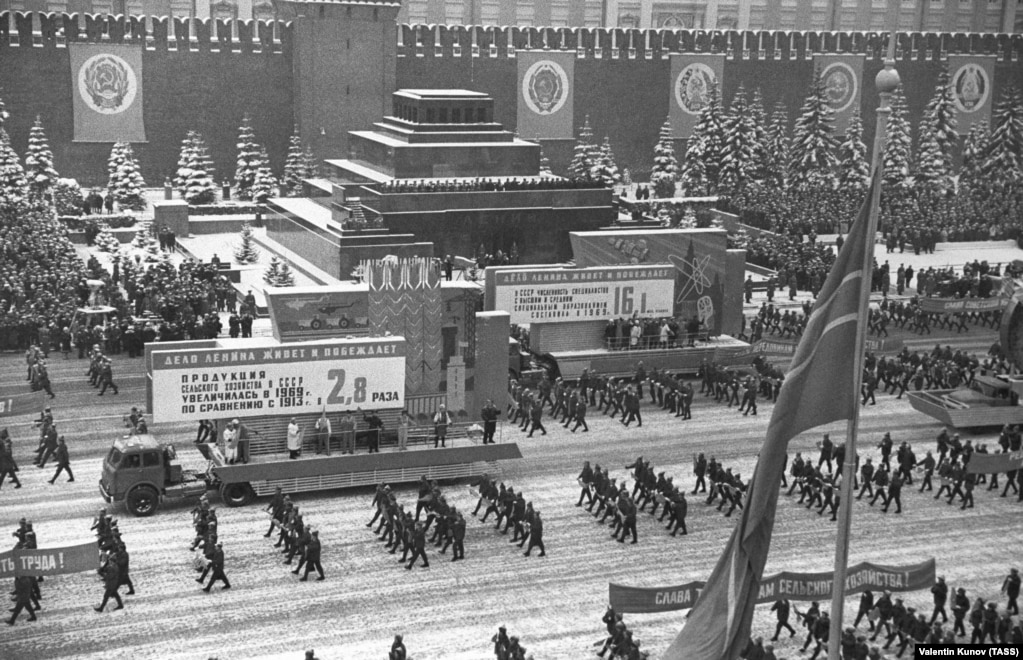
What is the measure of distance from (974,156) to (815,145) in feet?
33.4

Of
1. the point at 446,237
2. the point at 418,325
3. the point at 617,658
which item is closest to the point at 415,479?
the point at 418,325

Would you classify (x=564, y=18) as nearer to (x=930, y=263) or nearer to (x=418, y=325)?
(x=930, y=263)

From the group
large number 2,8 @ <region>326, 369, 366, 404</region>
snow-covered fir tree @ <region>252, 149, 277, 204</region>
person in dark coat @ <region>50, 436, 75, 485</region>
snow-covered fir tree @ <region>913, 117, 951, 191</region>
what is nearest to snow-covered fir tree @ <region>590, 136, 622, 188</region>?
snow-covered fir tree @ <region>252, 149, 277, 204</region>

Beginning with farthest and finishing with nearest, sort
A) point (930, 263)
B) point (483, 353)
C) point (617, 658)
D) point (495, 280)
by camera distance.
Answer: point (930, 263)
point (495, 280)
point (483, 353)
point (617, 658)

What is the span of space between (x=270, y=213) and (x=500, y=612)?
129ft

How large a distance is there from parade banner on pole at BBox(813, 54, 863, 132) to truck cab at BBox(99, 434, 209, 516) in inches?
2495

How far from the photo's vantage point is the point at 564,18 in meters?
95.6

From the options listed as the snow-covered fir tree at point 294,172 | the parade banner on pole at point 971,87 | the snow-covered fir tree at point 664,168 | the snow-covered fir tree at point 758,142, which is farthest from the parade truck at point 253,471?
the parade banner on pole at point 971,87

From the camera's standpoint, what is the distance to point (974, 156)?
7825 centimetres

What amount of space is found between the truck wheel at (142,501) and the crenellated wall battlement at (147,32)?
45.1m

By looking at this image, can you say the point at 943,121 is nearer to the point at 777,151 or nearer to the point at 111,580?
the point at 777,151

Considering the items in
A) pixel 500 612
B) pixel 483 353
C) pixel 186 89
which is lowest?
pixel 500 612

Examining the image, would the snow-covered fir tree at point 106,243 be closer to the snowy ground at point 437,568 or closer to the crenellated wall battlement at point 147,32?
the crenellated wall battlement at point 147,32

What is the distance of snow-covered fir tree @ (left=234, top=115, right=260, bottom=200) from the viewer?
6931cm
